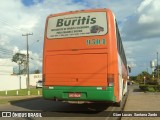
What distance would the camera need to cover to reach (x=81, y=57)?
47.8 feet

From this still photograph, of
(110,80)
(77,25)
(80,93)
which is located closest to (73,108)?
(80,93)

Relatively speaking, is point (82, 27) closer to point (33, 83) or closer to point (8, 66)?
point (8, 66)

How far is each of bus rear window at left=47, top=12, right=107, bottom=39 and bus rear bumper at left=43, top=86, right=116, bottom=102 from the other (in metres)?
2.28

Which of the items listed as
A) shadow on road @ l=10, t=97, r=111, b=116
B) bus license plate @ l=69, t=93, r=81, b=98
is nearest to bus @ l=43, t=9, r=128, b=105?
bus license plate @ l=69, t=93, r=81, b=98

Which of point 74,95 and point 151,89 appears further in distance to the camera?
point 151,89

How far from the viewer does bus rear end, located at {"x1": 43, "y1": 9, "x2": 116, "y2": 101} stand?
14.2 metres

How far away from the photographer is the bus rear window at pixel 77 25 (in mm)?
14453

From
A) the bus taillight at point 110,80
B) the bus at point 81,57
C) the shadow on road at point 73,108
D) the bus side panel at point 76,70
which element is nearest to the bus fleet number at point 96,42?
the bus at point 81,57

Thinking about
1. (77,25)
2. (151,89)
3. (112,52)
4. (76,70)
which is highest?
(77,25)

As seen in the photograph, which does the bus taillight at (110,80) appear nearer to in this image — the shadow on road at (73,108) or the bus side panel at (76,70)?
the bus side panel at (76,70)

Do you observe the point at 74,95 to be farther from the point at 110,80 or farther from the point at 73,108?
the point at 73,108

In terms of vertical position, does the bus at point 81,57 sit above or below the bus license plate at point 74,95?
above

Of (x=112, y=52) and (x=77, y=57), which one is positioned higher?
(x=112, y=52)

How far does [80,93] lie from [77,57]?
1.53 meters
